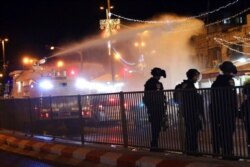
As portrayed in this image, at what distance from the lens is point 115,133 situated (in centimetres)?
1133

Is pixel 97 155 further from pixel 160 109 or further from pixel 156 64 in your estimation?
pixel 156 64

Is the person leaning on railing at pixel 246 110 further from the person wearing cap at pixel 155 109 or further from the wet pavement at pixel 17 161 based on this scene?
the wet pavement at pixel 17 161

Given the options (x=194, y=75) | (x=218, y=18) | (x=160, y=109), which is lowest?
(x=160, y=109)

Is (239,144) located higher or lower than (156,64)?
lower

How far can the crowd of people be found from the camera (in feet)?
26.4

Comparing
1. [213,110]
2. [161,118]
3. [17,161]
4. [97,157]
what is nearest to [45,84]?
[17,161]

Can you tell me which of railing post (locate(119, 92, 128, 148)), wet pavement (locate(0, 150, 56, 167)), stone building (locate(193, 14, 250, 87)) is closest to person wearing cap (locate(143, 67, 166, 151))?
railing post (locate(119, 92, 128, 148))

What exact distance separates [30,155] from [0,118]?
274 inches

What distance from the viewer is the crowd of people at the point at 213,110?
805cm

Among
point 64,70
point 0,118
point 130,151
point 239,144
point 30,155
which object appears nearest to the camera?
point 239,144

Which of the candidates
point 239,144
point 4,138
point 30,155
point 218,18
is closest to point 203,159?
point 239,144

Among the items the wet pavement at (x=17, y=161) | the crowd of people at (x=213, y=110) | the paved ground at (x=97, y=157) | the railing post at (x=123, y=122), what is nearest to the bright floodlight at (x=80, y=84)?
the paved ground at (x=97, y=157)

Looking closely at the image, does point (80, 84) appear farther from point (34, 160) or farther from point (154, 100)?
point (154, 100)

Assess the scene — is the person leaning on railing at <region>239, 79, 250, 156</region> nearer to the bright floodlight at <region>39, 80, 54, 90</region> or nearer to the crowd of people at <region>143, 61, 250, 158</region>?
the crowd of people at <region>143, 61, 250, 158</region>
